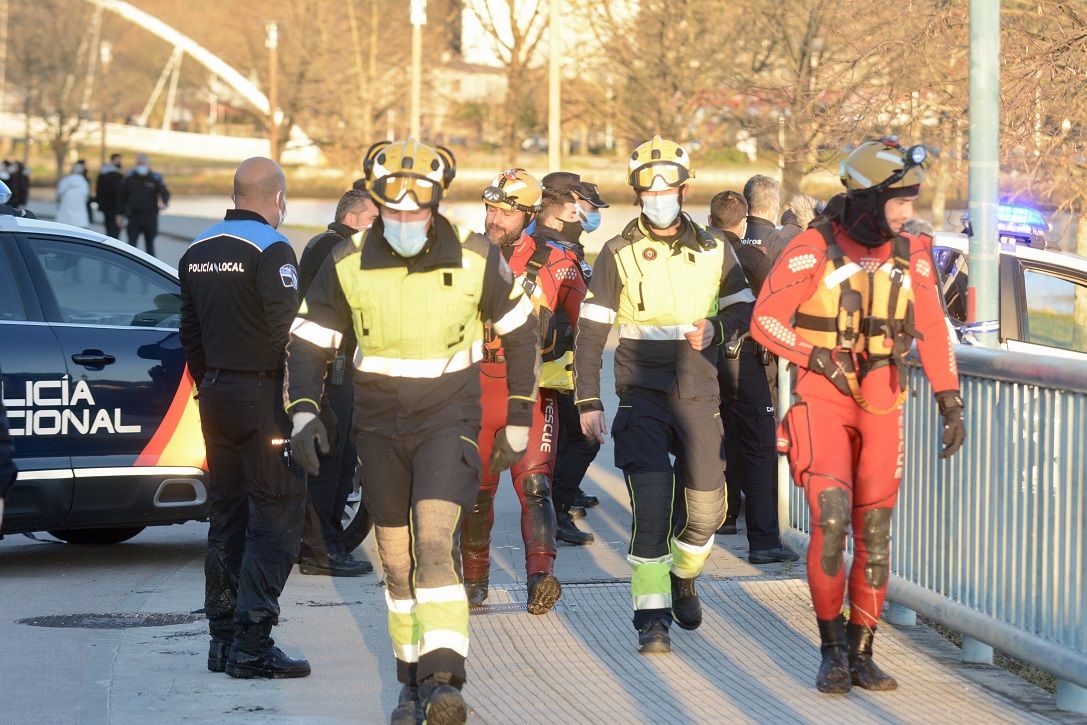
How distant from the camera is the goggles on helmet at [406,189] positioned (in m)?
5.05

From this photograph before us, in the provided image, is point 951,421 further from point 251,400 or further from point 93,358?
point 93,358

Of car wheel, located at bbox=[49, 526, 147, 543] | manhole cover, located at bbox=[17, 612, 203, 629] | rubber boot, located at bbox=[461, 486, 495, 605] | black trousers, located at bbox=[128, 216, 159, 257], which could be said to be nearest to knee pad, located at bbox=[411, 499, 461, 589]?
rubber boot, located at bbox=[461, 486, 495, 605]

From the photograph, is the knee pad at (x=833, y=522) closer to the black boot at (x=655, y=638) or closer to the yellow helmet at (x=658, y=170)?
the black boot at (x=655, y=638)

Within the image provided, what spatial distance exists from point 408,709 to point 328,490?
3200 millimetres

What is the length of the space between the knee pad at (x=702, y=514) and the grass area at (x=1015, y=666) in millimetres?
1024

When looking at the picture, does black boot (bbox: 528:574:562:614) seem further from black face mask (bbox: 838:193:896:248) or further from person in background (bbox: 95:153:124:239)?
person in background (bbox: 95:153:124:239)

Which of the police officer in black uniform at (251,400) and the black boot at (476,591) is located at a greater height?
the police officer in black uniform at (251,400)

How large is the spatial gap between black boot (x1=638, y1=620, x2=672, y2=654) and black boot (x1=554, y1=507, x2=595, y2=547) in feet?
8.72

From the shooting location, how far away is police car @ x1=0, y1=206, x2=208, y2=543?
7727mm

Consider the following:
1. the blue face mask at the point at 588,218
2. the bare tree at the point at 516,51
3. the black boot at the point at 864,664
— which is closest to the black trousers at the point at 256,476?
the black boot at the point at 864,664

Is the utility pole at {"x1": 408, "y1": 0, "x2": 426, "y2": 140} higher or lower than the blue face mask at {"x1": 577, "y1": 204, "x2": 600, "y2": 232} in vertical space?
→ higher

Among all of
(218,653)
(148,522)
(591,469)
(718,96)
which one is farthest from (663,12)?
(218,653)

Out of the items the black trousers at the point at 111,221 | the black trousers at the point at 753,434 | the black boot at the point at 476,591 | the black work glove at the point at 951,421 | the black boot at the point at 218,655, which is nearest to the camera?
the black work glove at the point at 951,421

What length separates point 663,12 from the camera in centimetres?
2633
